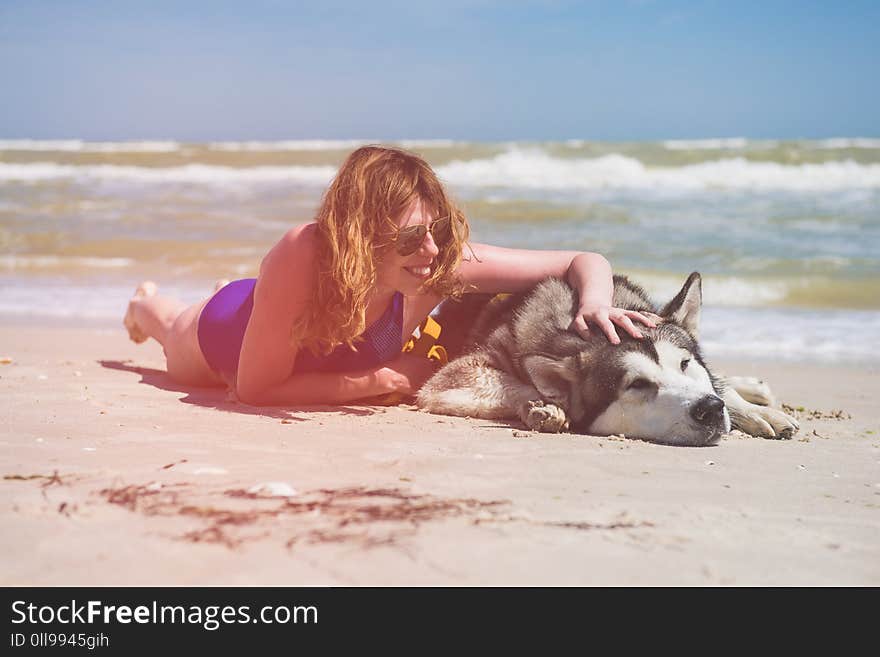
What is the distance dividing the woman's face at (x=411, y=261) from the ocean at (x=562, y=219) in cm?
407

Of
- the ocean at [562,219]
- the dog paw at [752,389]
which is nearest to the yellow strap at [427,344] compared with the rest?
the dog paw at [752,389]

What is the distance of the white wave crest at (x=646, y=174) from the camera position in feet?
74.7

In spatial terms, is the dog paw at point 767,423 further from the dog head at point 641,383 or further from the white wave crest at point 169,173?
the white wave crest at point 169,173

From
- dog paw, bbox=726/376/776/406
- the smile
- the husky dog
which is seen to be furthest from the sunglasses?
dog paw, bbox=726/376/776/406

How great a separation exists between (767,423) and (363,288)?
83.9 inches

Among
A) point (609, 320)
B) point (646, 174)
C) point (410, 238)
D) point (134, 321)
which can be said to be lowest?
point (134, 321)

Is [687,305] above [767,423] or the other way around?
above

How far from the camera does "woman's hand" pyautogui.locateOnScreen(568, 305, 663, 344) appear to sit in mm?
4496

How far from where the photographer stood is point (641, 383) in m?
4.44

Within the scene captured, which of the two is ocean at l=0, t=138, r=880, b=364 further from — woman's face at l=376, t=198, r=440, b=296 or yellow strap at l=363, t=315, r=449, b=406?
woman's face at l=376, t=198, r=440, b=296

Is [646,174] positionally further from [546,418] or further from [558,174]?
[546,418]

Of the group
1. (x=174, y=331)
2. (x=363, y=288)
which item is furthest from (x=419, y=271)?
(x=174, y=331)
